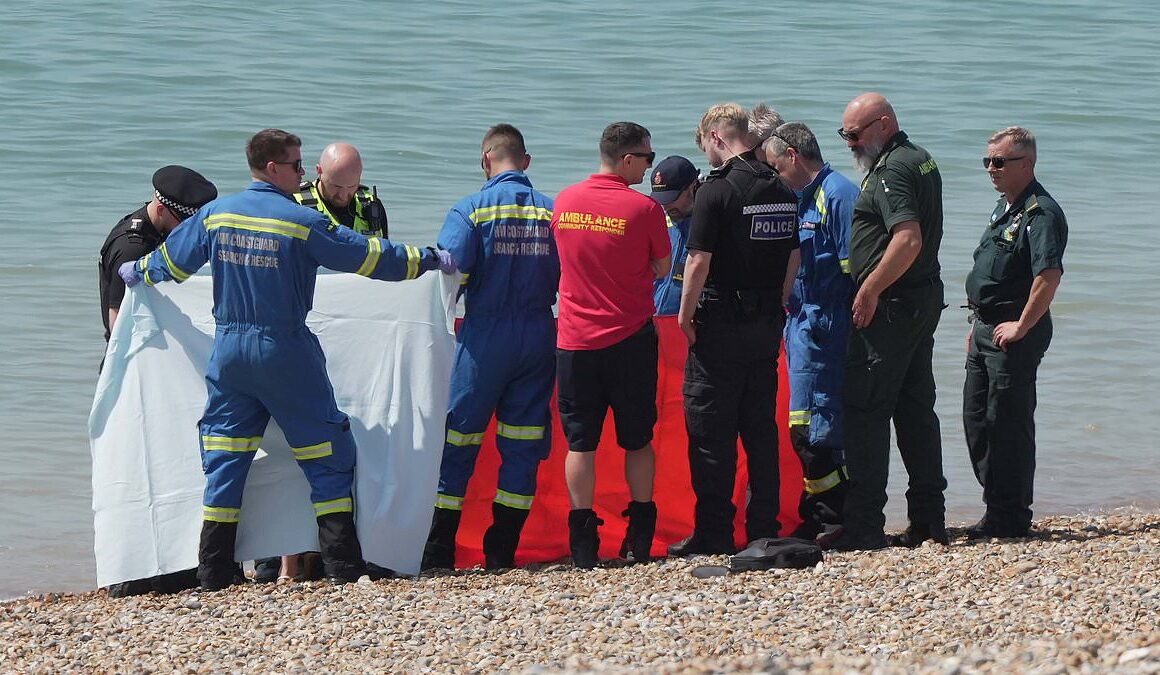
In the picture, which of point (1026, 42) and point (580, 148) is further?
point (1026, 42)

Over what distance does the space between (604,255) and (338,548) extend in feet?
5.09

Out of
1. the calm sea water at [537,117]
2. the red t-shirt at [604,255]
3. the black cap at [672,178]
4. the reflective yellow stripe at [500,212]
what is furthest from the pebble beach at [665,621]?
the calm sea water at [537,117]

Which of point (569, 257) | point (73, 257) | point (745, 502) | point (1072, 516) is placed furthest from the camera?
point (73, 257)

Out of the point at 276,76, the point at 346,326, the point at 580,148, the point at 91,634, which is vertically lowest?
the point at 91,634

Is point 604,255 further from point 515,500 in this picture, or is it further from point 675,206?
point 515,500

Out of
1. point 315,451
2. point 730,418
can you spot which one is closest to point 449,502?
point 315,451

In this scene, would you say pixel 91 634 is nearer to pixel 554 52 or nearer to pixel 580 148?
pixel 580 148

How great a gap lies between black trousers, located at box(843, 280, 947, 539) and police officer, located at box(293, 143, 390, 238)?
2.11 m

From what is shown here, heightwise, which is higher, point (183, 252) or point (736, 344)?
point (183, 252)

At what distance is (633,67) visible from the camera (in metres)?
21.9

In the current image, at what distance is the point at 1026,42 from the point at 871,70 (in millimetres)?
4565

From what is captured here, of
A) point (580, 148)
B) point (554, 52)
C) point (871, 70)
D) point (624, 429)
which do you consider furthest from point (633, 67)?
point (624, 429)

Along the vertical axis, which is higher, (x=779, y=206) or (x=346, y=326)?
(x=779, y=206)

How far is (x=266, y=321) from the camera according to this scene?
18.6ft
